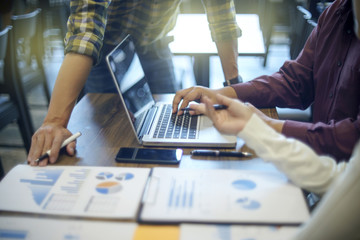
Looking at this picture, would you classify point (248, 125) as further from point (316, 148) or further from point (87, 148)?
point (87, 148)

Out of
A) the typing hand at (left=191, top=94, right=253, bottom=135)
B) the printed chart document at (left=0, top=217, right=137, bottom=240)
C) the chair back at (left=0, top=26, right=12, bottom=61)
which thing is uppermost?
the chair back at (left=0, top=26, right=12, bottom=61)

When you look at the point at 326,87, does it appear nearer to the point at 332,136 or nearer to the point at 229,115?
the point at 332,136

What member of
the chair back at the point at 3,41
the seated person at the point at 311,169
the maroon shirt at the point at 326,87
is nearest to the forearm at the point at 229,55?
the maroon shirt at the point at 326,87

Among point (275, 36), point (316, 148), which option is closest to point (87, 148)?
point (316, 148)

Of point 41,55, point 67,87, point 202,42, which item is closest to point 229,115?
point 67,87

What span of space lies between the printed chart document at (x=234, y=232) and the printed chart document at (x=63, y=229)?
0.39ft

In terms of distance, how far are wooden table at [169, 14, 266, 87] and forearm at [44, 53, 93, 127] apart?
79 centimetres

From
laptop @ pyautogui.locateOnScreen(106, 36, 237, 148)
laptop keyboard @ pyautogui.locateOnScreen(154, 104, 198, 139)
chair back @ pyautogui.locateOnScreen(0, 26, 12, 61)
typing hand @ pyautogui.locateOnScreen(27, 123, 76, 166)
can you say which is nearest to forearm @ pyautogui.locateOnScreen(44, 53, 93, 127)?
typing hand @ pyautogui.locateOnScreen(27, 123, 76, 166)

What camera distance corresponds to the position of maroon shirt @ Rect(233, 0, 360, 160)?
80 centimetres

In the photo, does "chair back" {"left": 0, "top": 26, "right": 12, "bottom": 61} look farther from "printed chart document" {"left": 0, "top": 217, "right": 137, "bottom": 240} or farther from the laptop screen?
"printed chart document" {"left": 0, "top": 217, "right": 137, "bottom": 240}

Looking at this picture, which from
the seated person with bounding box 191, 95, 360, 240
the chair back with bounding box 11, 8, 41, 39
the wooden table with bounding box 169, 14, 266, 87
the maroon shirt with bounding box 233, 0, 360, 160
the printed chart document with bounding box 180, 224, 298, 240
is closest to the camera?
the seated person with bounding box 191, 95, 360, 240

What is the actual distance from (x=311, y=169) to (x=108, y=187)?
0.48 meters

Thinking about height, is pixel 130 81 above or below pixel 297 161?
above

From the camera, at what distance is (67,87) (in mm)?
979
